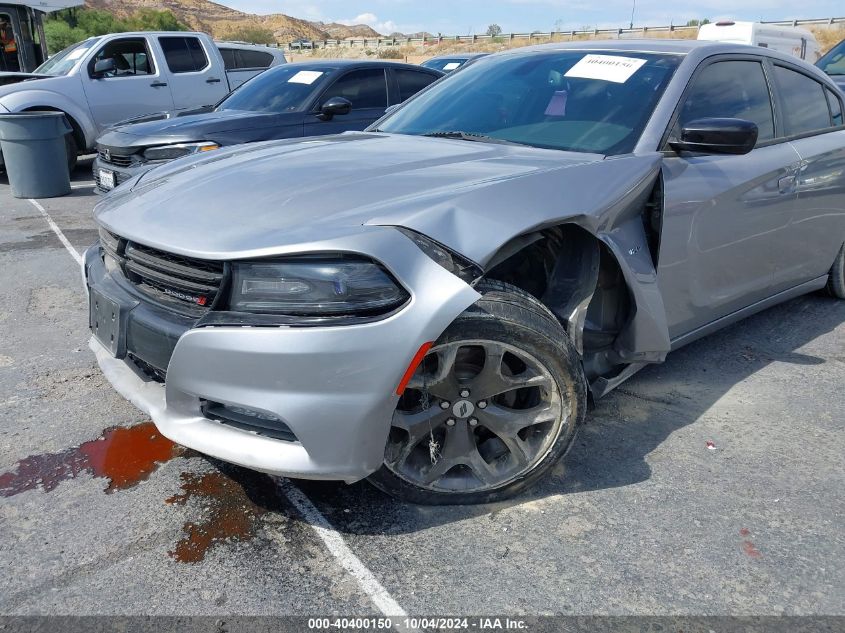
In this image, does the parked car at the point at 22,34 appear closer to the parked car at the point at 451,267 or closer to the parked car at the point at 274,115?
the parked car at the point at 274,115

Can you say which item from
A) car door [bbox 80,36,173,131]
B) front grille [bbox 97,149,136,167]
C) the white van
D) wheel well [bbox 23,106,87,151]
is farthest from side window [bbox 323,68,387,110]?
the white van

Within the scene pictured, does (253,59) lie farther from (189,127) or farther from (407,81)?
(189,127)

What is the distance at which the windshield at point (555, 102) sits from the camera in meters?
3.09

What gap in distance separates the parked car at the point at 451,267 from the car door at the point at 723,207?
0.01 meters

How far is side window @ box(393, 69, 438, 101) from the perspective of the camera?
8352mm

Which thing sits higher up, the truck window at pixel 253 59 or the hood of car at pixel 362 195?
the truck window at pixel 253 59

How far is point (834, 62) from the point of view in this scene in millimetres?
9867

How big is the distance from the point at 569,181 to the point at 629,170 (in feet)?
1.10

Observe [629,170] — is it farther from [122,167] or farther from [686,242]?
[122,167]

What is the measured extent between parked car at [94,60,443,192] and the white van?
805 centimetres

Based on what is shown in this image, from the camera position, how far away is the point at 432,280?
84.0 inches

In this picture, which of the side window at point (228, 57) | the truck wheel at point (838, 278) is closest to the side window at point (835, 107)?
the truck wheel at point (838, 278)

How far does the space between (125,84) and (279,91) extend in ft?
12.9

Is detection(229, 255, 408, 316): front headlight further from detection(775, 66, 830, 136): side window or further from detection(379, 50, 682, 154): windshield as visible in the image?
detection(775, 66, 830, 136): side window
